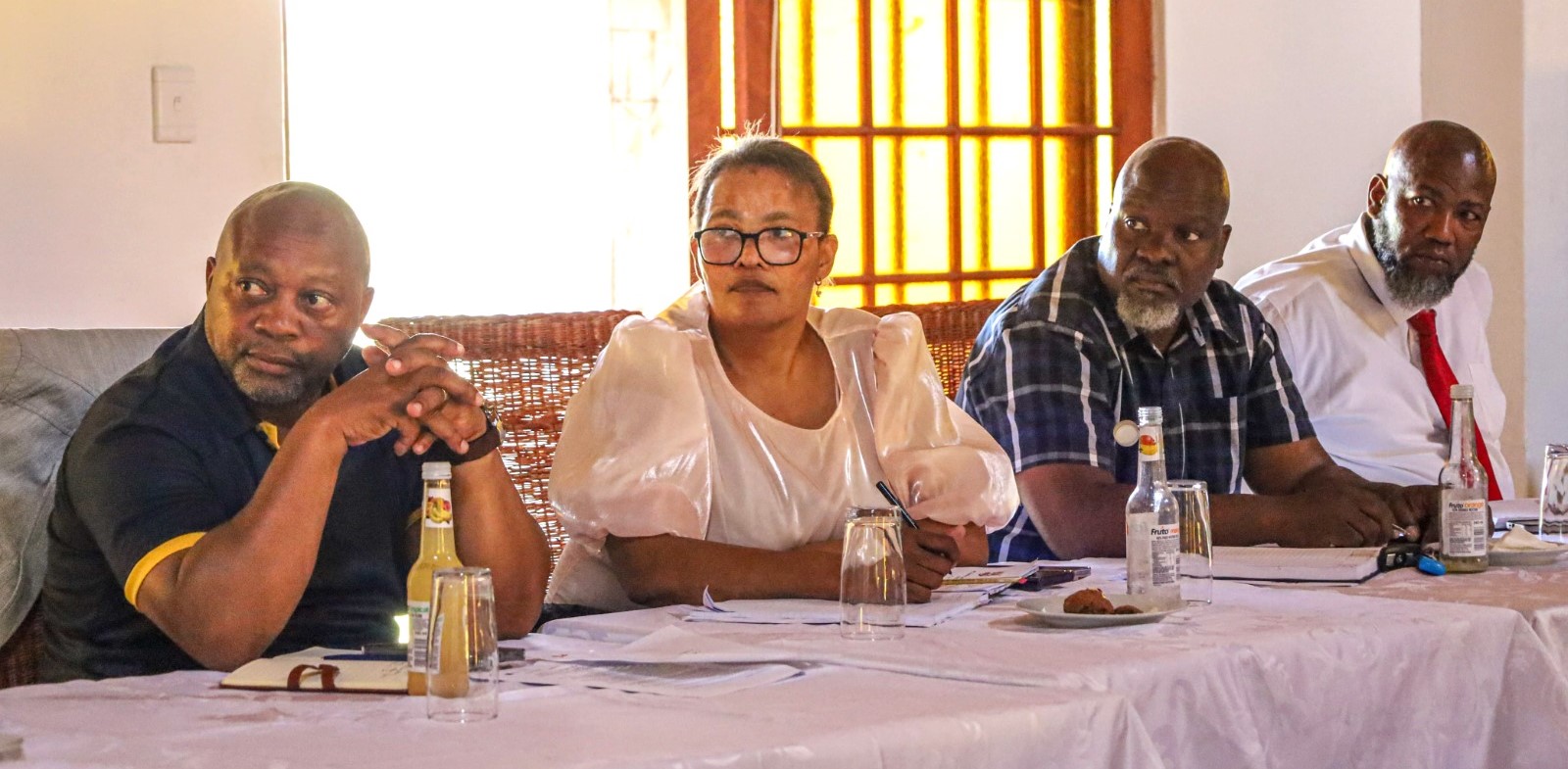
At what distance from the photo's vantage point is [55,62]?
312 centimetres

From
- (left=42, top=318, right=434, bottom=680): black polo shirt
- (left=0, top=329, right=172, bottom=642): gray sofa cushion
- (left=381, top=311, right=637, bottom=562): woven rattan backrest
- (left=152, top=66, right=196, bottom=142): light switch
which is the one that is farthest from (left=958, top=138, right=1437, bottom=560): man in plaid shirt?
(left=152, top=66, right=196, bottom=142): light switch

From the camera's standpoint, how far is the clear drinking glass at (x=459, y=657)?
145 centimetres

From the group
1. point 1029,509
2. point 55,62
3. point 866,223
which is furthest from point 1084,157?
point 55,62

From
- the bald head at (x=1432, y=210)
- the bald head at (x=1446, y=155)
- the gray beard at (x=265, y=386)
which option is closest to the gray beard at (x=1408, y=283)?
the bald head at (x=1432, y=210)

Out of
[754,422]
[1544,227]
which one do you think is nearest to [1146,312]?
[754,422]

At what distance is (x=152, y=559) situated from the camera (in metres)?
1.87

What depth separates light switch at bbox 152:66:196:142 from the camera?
10.5 feet

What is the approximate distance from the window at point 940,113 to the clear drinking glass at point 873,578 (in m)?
2.35

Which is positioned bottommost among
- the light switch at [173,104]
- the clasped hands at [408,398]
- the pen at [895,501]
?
the pen at [895,501]

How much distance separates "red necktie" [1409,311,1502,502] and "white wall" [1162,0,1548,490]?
1208 mm

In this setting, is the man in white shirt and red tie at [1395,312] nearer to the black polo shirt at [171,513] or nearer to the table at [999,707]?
the table at [999,707]

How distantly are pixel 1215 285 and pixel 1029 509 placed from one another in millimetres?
682

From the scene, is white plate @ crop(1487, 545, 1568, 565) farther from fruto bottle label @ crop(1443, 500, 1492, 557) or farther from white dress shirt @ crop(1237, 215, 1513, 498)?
white dress shirt @ crop(1237, 215, 1513, 498)

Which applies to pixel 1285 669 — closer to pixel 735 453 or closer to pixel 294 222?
pixel 735 453
